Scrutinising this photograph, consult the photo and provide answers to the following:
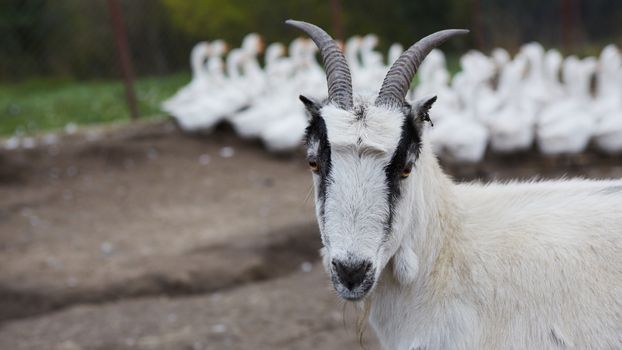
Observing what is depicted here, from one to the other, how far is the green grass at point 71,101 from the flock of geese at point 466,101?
126 centimetres

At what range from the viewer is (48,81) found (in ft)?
55.7

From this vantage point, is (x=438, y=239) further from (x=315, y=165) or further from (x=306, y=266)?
(x=306, y=266)

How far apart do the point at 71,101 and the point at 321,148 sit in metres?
12.3

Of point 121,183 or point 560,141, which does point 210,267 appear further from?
point 560,141

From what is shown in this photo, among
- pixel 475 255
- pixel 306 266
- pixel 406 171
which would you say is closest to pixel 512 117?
pixel 306 266

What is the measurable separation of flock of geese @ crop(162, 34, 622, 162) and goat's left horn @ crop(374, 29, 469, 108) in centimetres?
625

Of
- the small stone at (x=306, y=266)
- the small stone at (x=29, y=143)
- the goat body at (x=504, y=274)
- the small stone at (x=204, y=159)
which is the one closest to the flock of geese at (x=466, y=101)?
the small stone at (x=204, y=159)

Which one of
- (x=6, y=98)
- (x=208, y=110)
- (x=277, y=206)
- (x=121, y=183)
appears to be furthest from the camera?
(x=6, y=98)

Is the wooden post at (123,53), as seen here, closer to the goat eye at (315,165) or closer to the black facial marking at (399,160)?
the goat eye at (315,165)

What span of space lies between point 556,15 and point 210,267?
40.8 feet

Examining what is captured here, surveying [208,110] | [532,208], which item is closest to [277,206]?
[208,110]

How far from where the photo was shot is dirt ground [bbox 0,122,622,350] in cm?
647

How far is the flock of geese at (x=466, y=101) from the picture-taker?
34.0 ft

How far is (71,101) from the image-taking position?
1473 cm
